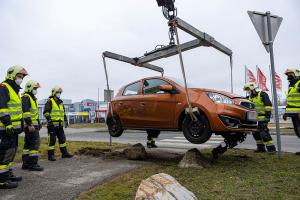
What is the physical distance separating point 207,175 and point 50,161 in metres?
4.09

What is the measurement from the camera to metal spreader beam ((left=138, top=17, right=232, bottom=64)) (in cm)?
630

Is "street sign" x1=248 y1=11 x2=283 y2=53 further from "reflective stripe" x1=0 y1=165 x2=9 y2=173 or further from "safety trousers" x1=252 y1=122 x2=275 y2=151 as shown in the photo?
"reflective stripe" x1=0 y1=165 x2=9 y2=173

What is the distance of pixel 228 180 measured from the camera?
5.21 metres

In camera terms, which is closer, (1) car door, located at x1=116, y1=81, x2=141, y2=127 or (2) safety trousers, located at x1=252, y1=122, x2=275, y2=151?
(1) car door, located at x1=116, y1=81, x2=141, y2=127

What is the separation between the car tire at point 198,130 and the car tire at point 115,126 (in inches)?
93.5

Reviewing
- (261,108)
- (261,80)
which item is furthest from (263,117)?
(261,80)

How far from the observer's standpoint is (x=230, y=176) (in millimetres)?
5516

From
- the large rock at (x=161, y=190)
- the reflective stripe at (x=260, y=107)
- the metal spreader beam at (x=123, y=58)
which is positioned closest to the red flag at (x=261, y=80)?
the reflective stripe at (x=260, y=107)

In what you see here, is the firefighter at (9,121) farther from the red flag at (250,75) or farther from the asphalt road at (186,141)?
the red flag at (250,75)

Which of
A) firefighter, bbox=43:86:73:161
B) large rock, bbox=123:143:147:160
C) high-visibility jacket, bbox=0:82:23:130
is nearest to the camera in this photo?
high-visibility jacket, bbox=0:82:23:130

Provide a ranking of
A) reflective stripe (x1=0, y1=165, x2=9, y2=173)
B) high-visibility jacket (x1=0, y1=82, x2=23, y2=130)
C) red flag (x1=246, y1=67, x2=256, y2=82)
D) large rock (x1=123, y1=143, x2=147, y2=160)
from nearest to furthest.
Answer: reflective stripe (x1=0, y1=165, x2=9, y2=173)
high-visibility jacket (x1=0, y1=82, x2=23, y2=130)
large rock (x1=123, y1=143, x2=147, y2=160)
red flag (x1=246, y1=67, x2=256, y2=82)

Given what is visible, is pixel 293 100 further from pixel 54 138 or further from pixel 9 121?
pixel 9 121

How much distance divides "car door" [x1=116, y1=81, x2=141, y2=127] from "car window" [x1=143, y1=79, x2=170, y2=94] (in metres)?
0.25

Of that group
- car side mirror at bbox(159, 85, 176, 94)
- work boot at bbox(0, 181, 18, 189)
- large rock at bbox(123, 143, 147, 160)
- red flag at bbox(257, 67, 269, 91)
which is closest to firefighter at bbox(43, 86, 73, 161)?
large rock at bbox(123, 143, 147, 160)
